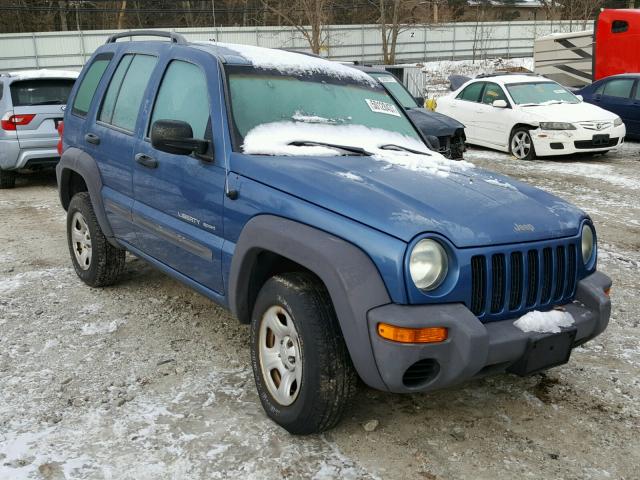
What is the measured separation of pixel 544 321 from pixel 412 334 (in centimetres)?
70

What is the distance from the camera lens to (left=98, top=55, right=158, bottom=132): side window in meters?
4.53

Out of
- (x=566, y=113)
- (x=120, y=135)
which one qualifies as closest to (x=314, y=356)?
(x=120, y=135)

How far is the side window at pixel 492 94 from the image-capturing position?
520 inches

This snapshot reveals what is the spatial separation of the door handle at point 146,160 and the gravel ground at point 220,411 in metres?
1.17

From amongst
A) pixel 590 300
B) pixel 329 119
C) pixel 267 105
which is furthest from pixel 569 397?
pixel 267 105

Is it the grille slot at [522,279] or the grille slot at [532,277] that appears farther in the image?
the grille slot at [532,277]

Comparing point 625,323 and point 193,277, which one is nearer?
point 193,277

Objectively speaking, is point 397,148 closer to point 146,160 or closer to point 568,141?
point 146,160

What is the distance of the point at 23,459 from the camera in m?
3.08

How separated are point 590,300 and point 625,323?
1.79 meters

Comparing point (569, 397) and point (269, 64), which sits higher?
point (269, 64)

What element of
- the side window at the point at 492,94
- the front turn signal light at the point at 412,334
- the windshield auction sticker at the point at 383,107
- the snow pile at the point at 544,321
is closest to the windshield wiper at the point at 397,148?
the windshield auction sticker at the point at 383,107

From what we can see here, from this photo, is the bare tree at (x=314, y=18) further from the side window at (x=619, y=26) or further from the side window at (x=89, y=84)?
the side window at (x=89, y=84)

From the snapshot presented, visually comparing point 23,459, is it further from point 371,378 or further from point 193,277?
point 371,378
